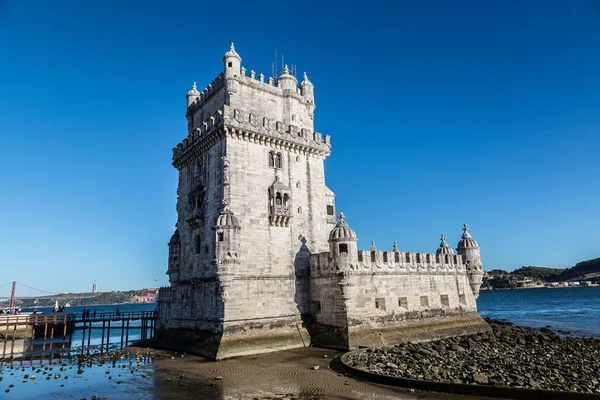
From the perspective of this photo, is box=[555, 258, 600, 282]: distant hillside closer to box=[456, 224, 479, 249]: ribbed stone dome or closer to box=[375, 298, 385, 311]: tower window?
box=[456, 224, 479, 249]: ribbed stone dome

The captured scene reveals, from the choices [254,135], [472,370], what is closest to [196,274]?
[254,135]

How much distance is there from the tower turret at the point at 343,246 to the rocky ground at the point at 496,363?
6070 millimetres

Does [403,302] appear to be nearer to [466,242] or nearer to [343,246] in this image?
[343,246]

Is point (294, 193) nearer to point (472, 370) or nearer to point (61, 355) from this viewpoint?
point (472, 370)

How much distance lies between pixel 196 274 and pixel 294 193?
32.0 feet

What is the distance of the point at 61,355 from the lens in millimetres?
32531

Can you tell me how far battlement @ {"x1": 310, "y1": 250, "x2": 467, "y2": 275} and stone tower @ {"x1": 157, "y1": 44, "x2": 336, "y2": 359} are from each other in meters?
1.99

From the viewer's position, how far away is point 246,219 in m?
28.0

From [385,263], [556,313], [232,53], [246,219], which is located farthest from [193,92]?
[556,313]

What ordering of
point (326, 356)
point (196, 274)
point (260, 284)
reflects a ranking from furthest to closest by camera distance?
1. point (196, 274)
2. point (260, 284)
3. point (326, 356)

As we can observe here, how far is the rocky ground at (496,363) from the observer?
17.3 metres

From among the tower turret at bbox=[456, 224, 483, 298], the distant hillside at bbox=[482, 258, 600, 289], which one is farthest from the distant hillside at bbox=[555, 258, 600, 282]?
the tower turret at bbox=[456, 224, 483, 298]

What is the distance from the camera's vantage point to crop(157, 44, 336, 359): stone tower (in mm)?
26281

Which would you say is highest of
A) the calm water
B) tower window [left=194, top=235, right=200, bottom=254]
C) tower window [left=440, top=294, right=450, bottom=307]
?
tower window [left=194, top=235, right=200, bottom=254]
